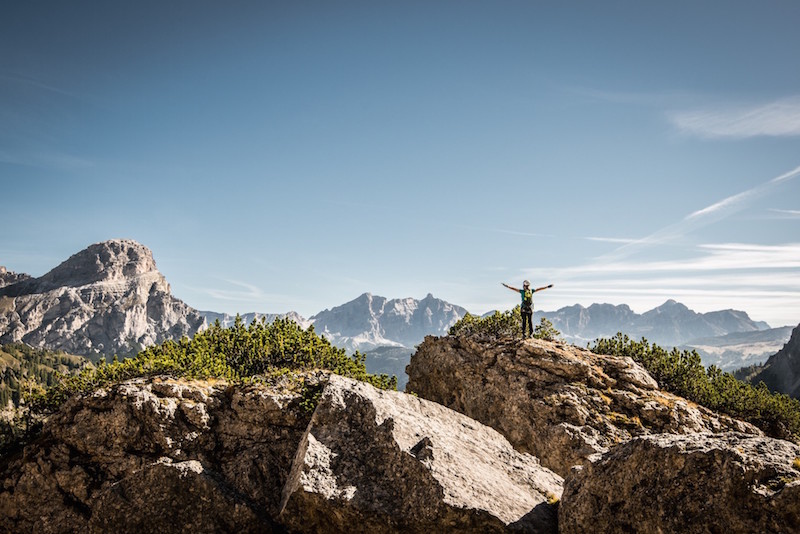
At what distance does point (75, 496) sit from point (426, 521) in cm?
1289

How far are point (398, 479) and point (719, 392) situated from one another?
94.9 ft

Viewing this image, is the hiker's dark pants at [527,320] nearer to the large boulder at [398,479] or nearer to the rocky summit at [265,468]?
the rocky summit at [265,468]

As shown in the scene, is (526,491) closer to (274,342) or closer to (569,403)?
(569,403)

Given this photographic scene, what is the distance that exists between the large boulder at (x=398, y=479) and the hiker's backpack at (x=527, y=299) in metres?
14.9

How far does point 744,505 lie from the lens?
34.5 feet

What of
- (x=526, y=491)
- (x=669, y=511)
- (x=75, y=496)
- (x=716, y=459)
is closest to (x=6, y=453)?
(x=75, y=496)

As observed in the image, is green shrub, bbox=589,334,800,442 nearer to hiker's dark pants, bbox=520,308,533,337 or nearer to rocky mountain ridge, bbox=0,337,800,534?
hiker's dark pants, bbox=520,308,533,337

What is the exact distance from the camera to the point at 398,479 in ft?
46.5

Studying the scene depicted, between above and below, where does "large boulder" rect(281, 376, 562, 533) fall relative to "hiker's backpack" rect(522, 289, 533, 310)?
below

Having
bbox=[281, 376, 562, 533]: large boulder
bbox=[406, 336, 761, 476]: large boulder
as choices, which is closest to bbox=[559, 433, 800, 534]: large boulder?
bbox=[281, 376, 562, 533]: large boulder

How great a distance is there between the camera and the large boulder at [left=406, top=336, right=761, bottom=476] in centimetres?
2586

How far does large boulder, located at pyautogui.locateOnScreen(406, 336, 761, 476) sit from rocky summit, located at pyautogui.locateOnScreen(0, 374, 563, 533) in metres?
8.56

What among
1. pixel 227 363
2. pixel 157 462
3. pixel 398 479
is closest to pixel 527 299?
pixel 398 479

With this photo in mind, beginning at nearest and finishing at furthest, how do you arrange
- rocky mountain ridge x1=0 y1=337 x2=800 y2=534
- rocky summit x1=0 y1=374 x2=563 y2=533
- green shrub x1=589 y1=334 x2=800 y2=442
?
rocky mountain ridge x1=0 y1=337 x2=800 y2=534
rocky summit x1=0 y1=374 x2=563 y2=533
green shrub x1=589 y1=334 x2=800 y2=442
